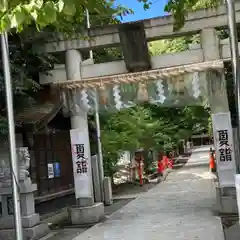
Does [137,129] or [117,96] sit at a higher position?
[117,96]

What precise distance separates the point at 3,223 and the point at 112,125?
11.6 m

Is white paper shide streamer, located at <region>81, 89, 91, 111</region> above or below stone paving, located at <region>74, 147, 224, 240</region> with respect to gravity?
above

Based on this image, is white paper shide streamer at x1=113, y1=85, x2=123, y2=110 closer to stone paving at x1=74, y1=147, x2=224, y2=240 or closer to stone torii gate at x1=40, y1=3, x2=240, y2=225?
stone torii gate at x1=40, y1=3, x2=240, y2=225

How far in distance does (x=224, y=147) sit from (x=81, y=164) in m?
3.81

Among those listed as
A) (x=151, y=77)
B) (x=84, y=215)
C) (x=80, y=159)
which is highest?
(x=151, y=77)

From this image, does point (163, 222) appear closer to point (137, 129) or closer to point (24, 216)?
point (24, 216)

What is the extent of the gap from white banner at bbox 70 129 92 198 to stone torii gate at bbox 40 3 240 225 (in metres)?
0.03

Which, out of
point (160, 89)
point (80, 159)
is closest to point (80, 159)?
point (80, 159)

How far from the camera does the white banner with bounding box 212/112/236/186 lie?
39.0 ft

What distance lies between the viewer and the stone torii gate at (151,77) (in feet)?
38.8

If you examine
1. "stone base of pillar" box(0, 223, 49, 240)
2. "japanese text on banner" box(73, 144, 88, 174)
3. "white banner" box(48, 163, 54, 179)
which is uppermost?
"japanese text on banner" box(73, 144, 88, 174)

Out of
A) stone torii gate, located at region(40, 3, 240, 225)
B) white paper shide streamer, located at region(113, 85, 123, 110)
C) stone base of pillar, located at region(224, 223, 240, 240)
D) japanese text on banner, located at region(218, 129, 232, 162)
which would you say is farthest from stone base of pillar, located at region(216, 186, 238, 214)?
white paper shide streamer, located at region(113, 85, 123, 110)

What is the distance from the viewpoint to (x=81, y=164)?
12.6 meters

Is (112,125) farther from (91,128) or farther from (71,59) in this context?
(71,59)
